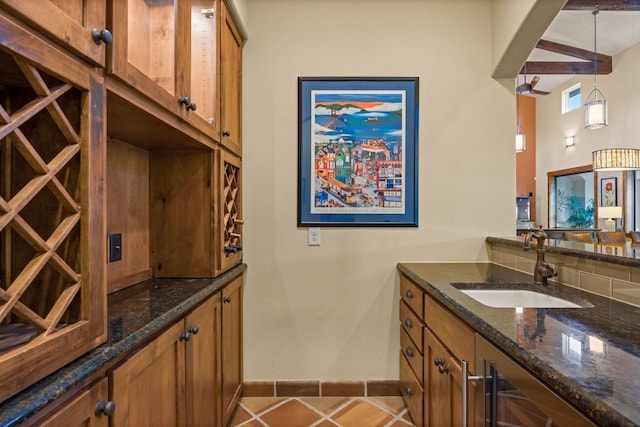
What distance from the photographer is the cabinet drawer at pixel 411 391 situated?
1.80 meters

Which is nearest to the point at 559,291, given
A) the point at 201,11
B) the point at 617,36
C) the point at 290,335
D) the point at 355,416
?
the point at 355,416

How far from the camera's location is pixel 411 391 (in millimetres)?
1981

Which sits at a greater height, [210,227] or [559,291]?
[210,227]

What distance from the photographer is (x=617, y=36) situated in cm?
541

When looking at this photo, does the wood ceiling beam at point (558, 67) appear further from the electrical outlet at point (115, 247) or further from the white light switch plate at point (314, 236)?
the electrical outlet at point (115, 247)

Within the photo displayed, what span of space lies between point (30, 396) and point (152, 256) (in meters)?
1.22

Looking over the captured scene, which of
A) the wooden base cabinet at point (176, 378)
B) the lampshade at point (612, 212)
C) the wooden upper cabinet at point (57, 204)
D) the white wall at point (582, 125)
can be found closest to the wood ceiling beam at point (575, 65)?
Answer: the white wall at point (582, 125)

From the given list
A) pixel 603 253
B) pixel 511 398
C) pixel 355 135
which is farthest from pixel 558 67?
pixel 511 398

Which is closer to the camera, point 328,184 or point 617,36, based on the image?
point 328,184

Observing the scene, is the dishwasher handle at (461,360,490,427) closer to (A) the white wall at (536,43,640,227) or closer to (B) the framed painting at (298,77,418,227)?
(B) the framed painting at (298,77,418,227)

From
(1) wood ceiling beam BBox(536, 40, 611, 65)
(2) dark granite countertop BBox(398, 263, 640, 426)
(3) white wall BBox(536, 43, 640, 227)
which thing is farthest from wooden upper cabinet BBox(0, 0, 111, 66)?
(3) white wall BBox(536, 43, 640, 227)

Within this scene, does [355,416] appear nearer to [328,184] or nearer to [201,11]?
[328,184]

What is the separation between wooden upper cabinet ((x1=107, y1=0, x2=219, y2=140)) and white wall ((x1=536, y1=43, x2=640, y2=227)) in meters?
7.00

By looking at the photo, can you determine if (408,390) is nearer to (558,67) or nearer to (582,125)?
(558,67)
